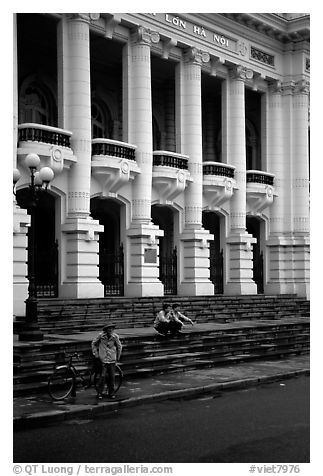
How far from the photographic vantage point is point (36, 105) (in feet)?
104

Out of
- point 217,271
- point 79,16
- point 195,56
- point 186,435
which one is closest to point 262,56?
point 195,56

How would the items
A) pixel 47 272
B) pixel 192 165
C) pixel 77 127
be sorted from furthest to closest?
pixel 192 165 < pixel 47 272 < pixel 77 127

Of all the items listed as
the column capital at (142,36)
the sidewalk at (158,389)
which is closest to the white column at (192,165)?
the column capital at (142,36)

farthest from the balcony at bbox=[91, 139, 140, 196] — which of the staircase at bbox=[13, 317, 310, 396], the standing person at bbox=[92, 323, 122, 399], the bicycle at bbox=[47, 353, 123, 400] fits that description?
the standing person at bbox=[92, 323, 122, 399]

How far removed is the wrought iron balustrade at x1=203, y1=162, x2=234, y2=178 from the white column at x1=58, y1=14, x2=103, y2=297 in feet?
26.3

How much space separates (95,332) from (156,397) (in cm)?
718

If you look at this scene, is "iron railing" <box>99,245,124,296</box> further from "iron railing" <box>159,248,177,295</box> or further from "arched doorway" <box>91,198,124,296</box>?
"iron railing" <box>159,248,177,295</box>

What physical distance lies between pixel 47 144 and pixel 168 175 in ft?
21.9

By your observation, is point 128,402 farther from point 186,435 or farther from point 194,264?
point 194,264

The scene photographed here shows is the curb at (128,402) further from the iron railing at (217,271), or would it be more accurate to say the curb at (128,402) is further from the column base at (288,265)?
the column base at (288,265)

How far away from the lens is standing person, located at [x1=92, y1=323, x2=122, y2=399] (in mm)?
14170
